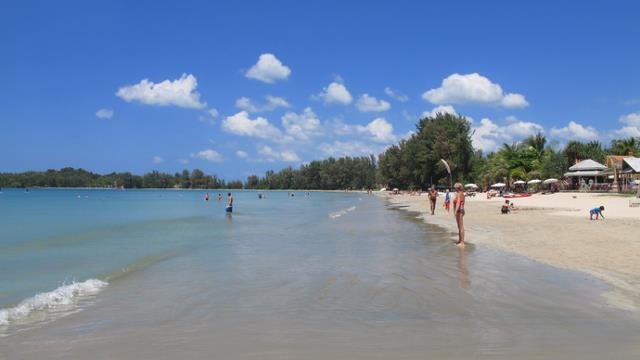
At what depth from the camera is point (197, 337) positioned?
6.64 meters

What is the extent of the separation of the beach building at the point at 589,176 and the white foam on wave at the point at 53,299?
5648 centimetres

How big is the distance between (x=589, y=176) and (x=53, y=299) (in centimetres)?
6532

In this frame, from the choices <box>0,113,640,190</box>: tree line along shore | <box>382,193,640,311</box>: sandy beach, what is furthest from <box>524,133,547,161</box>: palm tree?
<box>382,193,640,311</box>: sandy beach

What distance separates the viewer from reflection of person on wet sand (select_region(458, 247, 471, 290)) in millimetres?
10084

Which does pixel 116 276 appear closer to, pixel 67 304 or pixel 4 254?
pixel 67 304

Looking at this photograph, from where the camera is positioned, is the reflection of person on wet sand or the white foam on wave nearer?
the white foam on wave

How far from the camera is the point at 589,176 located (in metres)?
63.4

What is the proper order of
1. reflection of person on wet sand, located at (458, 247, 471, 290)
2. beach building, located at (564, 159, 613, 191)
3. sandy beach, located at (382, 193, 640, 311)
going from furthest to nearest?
1. beach building, located at (564, 159, 613, 191)
2. reflection of person on wet sand, located at (458, 247, 471, 290)
3. sandy beach, located at (382, 193, 640, 311)

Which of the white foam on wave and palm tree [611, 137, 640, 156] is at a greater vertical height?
palm tree [611, 137, 640, 156]

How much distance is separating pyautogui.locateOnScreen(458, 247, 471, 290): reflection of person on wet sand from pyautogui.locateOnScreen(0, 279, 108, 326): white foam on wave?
6.89m

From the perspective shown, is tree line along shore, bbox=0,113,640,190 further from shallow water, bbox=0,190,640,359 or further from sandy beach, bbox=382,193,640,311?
shallow water, bbox=0,190,640,359

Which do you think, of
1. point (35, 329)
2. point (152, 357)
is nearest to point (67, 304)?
point (35, 329)

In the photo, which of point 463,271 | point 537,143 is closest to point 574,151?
point 537,143

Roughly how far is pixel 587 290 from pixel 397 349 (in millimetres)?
4913
